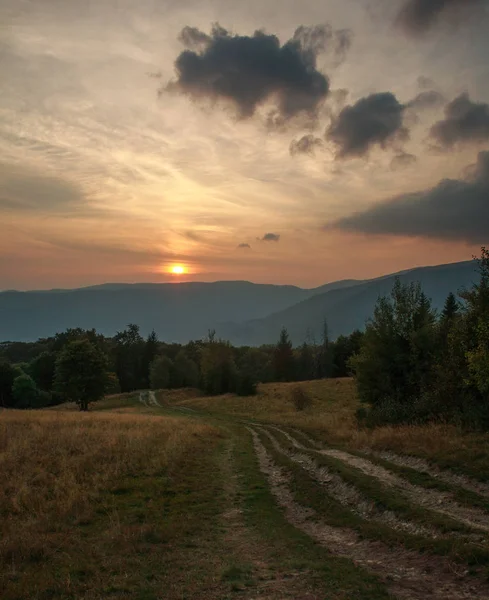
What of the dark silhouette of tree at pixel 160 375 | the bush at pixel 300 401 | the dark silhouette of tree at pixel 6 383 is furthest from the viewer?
the dark silhouette of tree at pixel 160 375

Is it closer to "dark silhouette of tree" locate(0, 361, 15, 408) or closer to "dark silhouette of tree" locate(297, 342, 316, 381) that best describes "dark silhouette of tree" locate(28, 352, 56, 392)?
"dark silhouette of tree" locate(0, 361, 15, 408)

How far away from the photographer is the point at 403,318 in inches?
1388

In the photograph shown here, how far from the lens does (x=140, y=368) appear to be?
377 ft

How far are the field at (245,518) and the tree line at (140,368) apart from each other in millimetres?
32507

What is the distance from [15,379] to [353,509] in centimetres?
7894

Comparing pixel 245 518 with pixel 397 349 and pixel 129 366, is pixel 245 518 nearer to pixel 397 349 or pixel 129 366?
pixel 397 349

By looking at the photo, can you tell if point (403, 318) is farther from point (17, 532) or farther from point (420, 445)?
point (17, 532)

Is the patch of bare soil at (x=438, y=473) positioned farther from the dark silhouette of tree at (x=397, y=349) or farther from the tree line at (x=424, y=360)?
the dark silhouette of tree at (x=397, y=349)

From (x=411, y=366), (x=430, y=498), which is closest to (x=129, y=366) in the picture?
(x=411, y=366)

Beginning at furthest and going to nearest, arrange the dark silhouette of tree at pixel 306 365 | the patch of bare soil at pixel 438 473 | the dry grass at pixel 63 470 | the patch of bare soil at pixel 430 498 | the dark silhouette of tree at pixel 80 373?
the dark silhouette of tree at pixel 306 365 → the dark silhouette of tree at pixel 80 373 → the patch of bare soil at pixel 438 473 → the dry grass at pixel 63 470 → the patch of bare soil at pixel 430 498

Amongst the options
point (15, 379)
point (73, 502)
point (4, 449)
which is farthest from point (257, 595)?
point (15, 379)

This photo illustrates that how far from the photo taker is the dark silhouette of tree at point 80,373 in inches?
2165

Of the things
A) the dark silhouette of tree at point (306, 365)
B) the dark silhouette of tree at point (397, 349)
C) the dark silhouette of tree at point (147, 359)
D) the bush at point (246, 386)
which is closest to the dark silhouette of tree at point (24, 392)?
the dark silhouette of tree at point (147, 359)

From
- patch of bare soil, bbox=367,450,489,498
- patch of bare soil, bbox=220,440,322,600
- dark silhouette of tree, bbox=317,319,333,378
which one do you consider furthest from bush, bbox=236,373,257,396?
patch of bare soil, bbox=220,440,322,600
